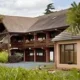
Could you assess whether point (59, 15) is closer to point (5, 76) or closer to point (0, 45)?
point (0, 45)

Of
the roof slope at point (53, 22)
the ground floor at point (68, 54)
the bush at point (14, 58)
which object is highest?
the roof slope at point (53, 22)

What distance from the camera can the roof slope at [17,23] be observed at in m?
56.6

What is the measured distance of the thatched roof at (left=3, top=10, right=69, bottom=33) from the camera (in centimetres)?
4986

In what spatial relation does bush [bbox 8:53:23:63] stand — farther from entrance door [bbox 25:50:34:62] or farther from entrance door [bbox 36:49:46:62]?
entrance door [bbox 25:50:34:62]

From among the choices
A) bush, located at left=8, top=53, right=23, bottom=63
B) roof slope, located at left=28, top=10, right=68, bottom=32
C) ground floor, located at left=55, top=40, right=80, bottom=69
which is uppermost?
roof slope, located at left=28, top=10, right=68, bottom=32

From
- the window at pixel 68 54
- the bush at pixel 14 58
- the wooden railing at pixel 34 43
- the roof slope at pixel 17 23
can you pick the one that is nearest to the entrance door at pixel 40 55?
the wooden railing at pixel 34 43

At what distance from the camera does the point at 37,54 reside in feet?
177

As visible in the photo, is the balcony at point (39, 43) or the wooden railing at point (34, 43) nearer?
the wooden railing at point (34, 43)

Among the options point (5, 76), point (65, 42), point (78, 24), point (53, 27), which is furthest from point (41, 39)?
point (5, 76)

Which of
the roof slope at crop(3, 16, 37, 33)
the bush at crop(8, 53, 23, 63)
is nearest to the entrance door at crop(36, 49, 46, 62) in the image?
the bush at crop(8, 53, 23, 63)

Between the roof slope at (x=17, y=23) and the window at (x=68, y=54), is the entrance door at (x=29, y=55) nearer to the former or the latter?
the roof slope at (x=17, y=23)

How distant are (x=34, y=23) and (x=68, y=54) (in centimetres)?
2809

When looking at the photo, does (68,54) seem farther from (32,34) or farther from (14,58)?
(32,34)

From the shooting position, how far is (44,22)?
54906mm
